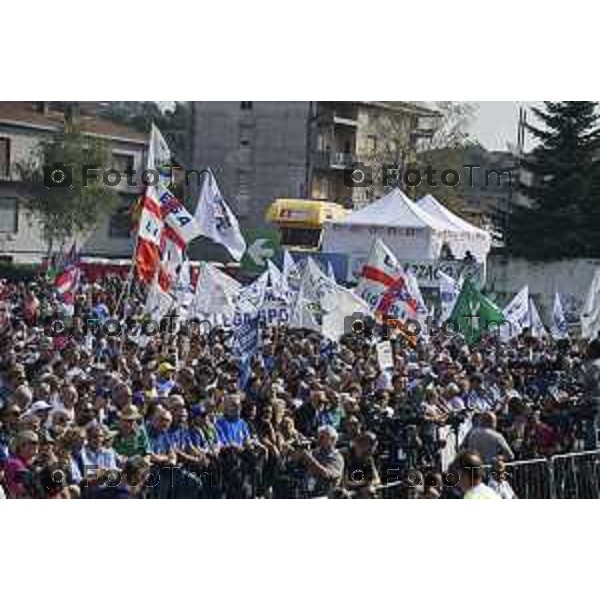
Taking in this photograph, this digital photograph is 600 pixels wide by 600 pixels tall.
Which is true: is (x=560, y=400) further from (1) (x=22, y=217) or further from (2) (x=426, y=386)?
(1) (x=22, y=217)

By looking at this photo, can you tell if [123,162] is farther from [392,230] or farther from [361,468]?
[361,468]

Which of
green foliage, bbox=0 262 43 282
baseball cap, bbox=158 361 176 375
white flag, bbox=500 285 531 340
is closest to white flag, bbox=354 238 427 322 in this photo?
white flag, bbox=500 285 531 340

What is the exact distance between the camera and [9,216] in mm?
12578

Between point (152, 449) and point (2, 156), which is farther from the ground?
point (2, 156)

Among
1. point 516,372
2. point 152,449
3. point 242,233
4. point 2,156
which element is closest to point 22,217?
point 2,156

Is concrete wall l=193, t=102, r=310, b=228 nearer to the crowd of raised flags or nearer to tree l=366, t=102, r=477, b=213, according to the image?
the crowd of raised flags

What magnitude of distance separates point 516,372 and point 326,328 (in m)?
1.89

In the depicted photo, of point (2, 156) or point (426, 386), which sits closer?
point (2, 156)

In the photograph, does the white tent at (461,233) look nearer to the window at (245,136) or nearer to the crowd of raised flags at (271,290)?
the crowd of raised flags at (271,290)

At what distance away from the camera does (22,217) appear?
1251cm

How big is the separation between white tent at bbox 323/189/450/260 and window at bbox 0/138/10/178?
285 cm

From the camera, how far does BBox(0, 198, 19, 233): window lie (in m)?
12.5

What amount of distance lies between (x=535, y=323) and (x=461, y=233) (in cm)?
153

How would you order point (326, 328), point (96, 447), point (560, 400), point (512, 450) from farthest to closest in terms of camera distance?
1. point (326, 328)
2. point (560, 400)
3. point (512, 450)
4. point (96, 447)
